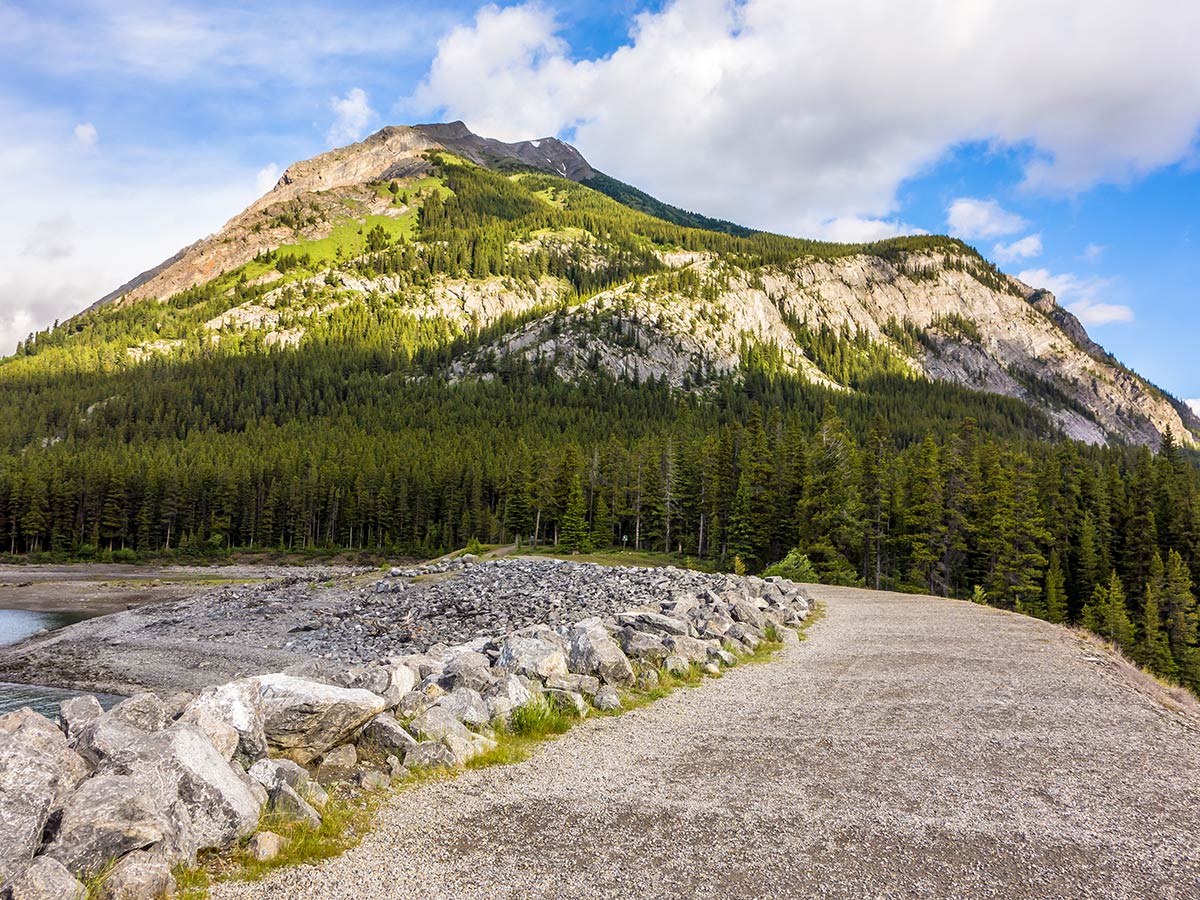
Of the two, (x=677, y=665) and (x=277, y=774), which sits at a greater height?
(x=277, y=774)

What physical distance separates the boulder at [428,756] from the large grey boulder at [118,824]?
11.2ft

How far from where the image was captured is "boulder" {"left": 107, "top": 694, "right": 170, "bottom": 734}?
8.23 metres

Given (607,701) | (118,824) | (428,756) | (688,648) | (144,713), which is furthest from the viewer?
(688,648)

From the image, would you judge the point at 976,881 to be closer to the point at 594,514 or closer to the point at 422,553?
the point at 594,514

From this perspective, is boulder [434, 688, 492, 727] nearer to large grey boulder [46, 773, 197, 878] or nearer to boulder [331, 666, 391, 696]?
boulder [331, 666, 391, 696]

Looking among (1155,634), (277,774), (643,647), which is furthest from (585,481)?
(277,774)

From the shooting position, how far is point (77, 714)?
27.1 ft

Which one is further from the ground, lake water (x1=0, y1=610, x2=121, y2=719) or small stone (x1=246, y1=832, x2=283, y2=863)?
small stone (x1=246, y1=832, x2=283, y2=863)

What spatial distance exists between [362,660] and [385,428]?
409 feet

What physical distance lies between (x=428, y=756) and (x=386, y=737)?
0.82 m

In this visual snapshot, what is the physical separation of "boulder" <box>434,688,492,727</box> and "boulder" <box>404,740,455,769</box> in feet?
4.49

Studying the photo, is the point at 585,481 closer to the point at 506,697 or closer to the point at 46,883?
the point at 506,697

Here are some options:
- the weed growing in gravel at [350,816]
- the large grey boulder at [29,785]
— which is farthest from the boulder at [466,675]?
the large grey boulder at [29,785]

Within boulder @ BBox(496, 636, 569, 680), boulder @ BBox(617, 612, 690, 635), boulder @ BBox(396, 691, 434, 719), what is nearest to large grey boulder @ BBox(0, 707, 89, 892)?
boulder @ BBox(396, 691, 434, 719)
